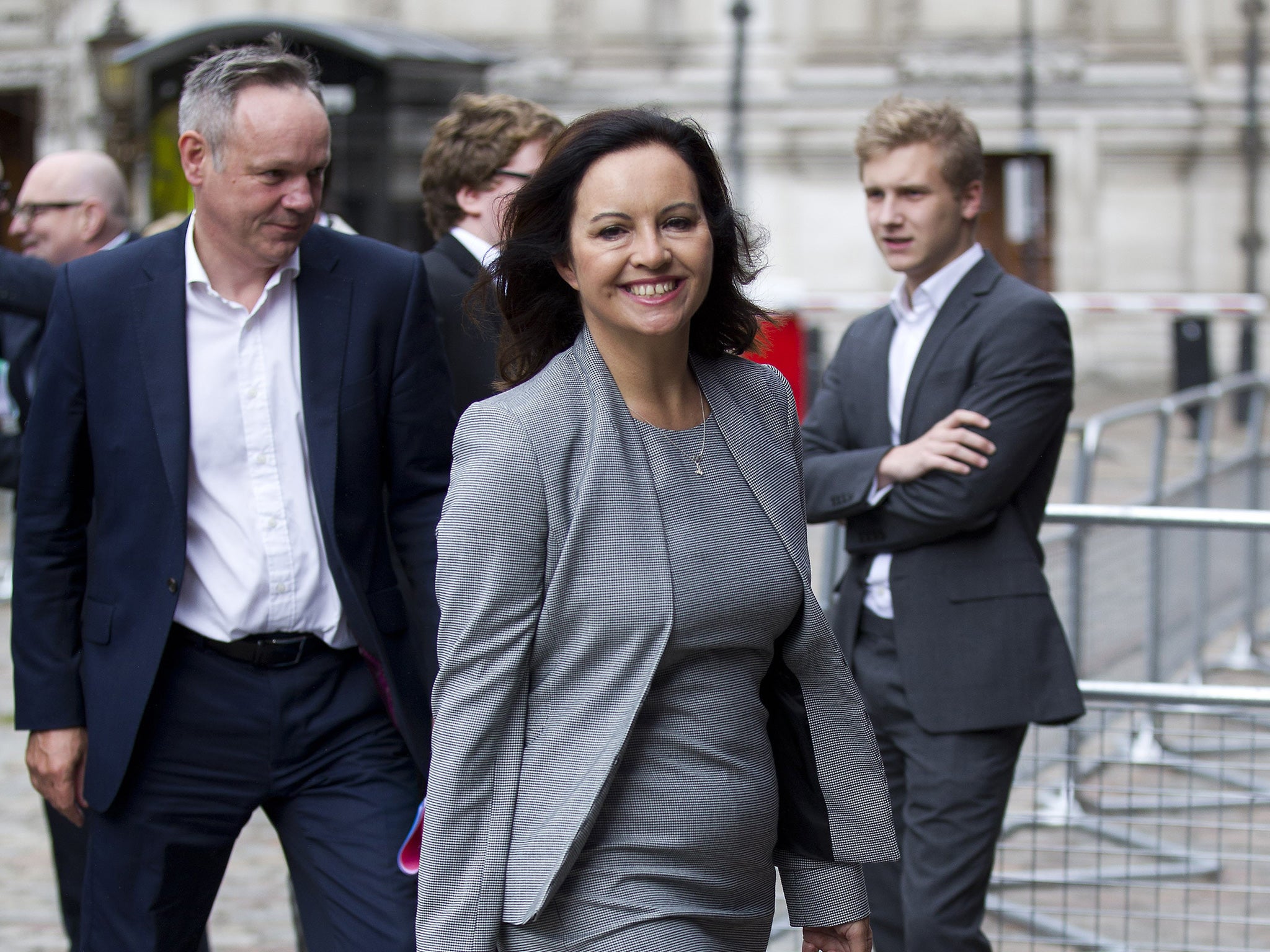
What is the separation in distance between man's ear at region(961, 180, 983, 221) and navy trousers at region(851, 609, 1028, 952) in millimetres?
1063

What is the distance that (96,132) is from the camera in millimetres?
27969

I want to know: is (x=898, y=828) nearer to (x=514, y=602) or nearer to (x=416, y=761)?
(x=416, y=761)

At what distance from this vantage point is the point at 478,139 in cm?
434

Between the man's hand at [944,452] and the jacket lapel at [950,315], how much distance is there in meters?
Answer: 0.13

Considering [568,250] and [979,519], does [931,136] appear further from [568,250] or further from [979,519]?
[568,250]

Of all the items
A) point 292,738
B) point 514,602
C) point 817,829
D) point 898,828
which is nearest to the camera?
point 514,602

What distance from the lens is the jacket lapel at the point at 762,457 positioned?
273cm

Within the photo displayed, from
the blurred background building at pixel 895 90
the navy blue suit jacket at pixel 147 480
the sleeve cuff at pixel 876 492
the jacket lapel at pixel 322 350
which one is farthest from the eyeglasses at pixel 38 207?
the blurred background building at pixel 895 90

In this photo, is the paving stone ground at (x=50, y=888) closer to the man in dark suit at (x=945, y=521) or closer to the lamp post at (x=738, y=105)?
the man in dark suit at (x=945, y=521)

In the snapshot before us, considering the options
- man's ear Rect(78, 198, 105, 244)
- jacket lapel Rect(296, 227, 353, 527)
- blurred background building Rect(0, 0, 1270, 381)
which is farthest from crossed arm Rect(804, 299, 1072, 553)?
blurred background building Rect(0, 0, 1270, 381)

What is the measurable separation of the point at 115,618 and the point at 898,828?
75.6 inches

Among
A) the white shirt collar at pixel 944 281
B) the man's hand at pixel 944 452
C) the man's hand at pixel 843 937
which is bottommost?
the man's hand at pixel 843 937

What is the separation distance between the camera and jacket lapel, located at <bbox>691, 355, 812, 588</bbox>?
8.97 feet

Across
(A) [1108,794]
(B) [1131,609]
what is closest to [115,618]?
(A) [1108,794]
